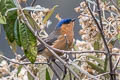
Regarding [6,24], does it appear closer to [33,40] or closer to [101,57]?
[33,40]

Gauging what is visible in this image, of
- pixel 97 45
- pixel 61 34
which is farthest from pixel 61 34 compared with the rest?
pixel 97 45

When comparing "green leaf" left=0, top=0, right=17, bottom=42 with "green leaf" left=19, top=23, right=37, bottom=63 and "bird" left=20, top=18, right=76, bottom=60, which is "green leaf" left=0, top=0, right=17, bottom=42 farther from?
"bird" left=20, top=18, right=76, bottom=60

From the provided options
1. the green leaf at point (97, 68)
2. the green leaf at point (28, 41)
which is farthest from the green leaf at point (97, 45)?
the green leaf at point (28, 41)

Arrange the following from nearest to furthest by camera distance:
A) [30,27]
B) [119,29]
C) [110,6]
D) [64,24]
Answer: [30,27] < [119,29] < [110,6] < [64,24]

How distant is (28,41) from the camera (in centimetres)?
150

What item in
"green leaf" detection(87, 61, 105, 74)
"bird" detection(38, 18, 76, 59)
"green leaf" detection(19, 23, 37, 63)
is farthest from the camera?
"bird" detection(38, 18, 76, 59)

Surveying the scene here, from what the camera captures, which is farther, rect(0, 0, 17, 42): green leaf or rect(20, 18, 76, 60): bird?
rect(20, 18, 76, 60): bird

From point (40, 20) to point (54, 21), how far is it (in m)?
1.88

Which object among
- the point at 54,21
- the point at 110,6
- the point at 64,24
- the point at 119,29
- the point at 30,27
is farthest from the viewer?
the point at 54,21

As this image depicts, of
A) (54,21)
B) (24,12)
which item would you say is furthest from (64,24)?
(24,12)

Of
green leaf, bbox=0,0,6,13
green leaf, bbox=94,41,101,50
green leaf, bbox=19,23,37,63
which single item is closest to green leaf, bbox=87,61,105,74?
green leaf, bbox=94,41,101,50

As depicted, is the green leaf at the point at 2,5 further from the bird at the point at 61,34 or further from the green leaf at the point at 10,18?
the bird at the point at 61,34

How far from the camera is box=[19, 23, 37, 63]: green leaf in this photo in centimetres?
149

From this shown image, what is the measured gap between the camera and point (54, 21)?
4012 millimetres
